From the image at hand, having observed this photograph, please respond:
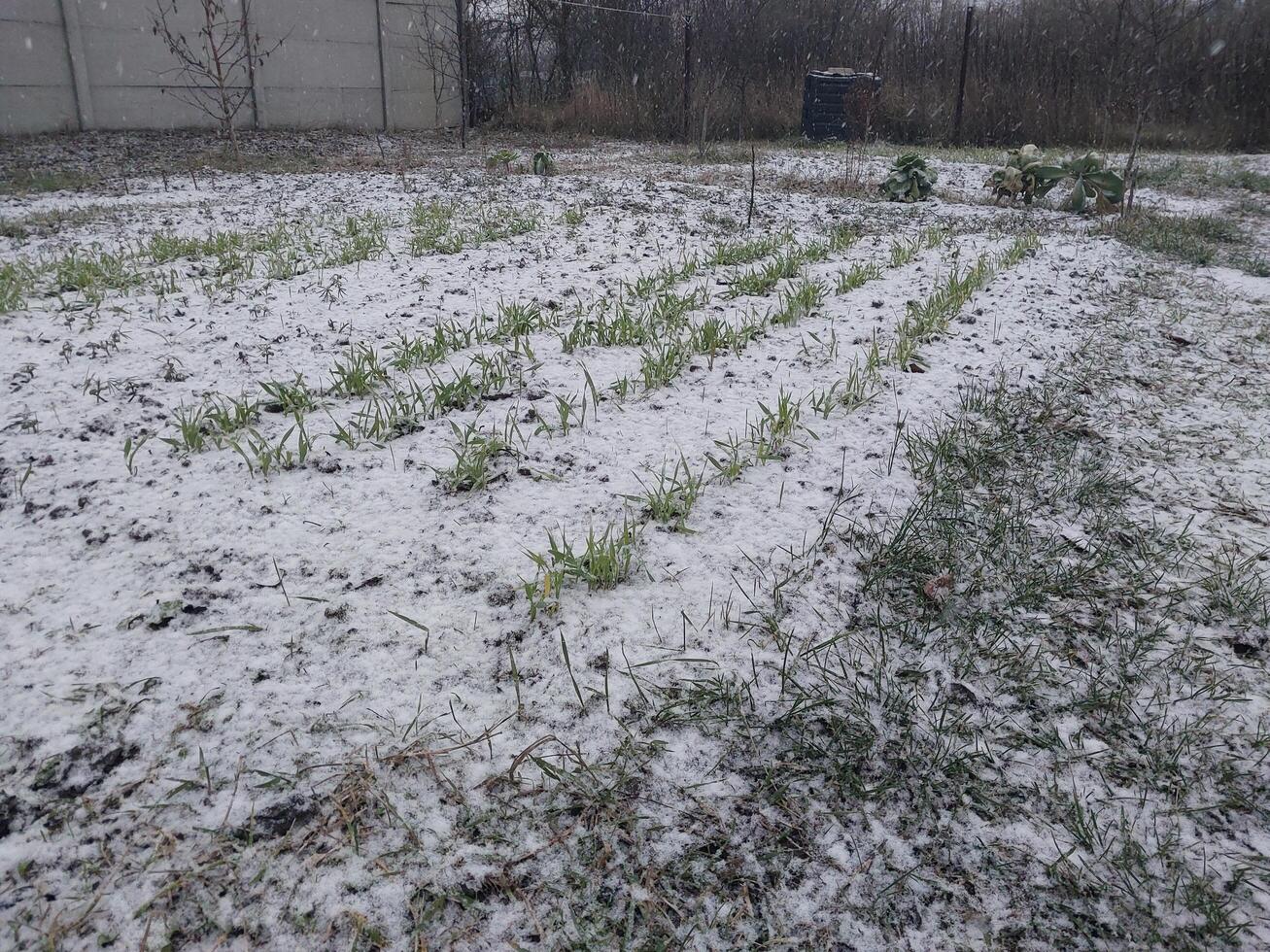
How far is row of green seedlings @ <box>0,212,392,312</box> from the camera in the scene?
425 cm

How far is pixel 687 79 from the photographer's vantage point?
46.5 ft

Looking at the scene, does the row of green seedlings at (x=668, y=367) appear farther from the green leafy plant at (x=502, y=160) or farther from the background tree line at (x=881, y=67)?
the background tree line at (x=881, y=67)

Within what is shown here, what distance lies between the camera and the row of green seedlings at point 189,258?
4250 millimetres

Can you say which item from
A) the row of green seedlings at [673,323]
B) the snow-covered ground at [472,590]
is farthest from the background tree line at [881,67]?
the snow-covered ground at [472,590]

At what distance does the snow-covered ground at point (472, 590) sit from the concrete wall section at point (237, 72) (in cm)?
989

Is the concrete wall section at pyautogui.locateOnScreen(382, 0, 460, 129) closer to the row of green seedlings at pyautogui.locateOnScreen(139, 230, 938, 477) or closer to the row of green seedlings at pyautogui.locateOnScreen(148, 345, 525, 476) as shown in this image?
the row of green seedlings at pyautogui.locateOnScreen(139, 230, 938, 477)

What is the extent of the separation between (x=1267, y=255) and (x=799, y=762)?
7.78 meters

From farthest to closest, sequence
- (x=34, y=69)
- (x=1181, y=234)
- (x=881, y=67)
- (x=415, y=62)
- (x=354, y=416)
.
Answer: (x=881, y=67) < (x=415, y=62) < (x=34, y=69) < (x=1181, y=234) < (x=354, y=416)

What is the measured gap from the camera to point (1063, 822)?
4.60 ft

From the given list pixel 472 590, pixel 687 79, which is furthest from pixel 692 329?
pixel 687 79

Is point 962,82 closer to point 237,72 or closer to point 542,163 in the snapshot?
point 542,163

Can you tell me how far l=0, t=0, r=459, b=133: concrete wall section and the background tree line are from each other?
1.38 m

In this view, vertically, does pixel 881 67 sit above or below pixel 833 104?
above

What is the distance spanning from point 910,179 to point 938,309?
18.5 feet
